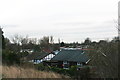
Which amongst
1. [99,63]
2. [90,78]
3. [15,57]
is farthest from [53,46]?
[99,63]

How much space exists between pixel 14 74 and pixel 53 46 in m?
60.6

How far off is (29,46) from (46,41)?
336 inches

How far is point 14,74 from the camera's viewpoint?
1002 centimetres

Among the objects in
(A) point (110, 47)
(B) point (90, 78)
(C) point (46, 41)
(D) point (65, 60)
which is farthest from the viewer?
(C) point (46, 41)

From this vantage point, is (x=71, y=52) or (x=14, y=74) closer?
(x=14, y=74)

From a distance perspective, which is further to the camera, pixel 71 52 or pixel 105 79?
pixel 71 52

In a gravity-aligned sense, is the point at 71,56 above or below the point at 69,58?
above

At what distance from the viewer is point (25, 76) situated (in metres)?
9.70

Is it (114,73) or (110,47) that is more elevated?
(110,47)

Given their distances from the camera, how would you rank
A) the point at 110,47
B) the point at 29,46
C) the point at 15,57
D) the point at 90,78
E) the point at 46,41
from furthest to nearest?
the point at 46,41, the point at 29,46, the point at 15,57, the point at 90,78, the point at 110,47

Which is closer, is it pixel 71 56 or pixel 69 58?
pixel 69 58

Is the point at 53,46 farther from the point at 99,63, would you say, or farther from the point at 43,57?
the point at 99,63

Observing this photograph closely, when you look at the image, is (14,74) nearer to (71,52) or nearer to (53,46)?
(71,52)

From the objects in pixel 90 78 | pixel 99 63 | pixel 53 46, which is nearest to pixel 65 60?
pixel 90 78
